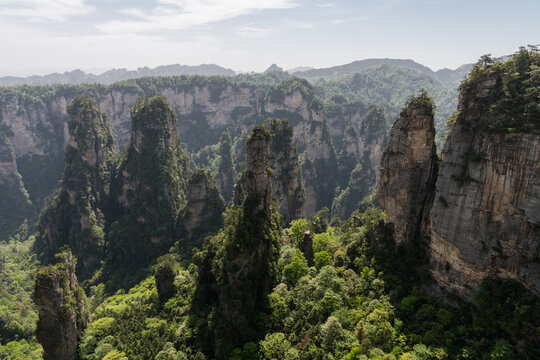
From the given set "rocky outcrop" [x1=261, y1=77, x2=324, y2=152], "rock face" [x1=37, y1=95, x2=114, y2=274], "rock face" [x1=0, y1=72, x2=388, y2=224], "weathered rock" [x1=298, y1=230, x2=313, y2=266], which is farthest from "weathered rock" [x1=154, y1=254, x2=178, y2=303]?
"rocky outcrop" [x1=261, y1=77, x2=324, y2=152]

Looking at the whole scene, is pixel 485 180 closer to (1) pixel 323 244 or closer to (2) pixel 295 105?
(1) pixel 323 244

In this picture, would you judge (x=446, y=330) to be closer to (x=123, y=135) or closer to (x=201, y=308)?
(x=201, y=308)

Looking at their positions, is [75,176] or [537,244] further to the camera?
[75,176]

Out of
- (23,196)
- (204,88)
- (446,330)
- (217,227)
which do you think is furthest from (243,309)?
(204,88)

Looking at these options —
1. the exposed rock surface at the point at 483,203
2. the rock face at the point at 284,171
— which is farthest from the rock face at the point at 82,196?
the exposed rock surface at the point at 483,203

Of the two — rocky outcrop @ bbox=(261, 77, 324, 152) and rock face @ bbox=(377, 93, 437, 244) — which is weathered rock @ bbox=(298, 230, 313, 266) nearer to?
rock face @ bbox=(377, 93, 437, 244)
